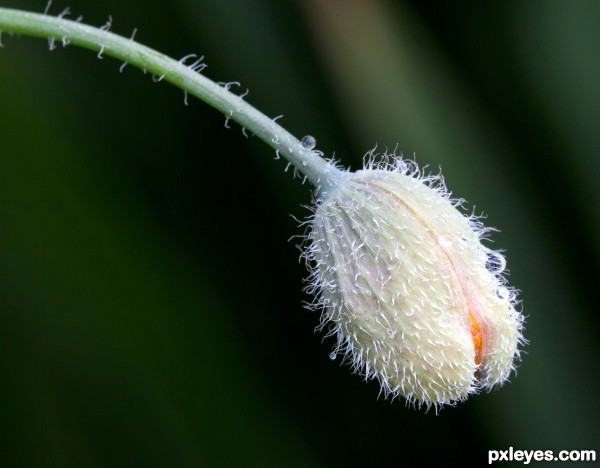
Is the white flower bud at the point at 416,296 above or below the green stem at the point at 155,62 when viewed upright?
below

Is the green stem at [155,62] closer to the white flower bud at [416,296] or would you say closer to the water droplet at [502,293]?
the white flower bud at [416,296]

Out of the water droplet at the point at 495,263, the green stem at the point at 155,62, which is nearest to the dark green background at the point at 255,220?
the water droplet at the point at 495,263

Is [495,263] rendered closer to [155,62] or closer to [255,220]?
[155,62]

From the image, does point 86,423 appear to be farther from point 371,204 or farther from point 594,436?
point 594,436

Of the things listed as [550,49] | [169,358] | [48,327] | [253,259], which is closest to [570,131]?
[550,49]

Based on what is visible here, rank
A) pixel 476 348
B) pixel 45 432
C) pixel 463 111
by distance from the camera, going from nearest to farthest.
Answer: pixel 476 348
pixel 45 432
pixel 463 111

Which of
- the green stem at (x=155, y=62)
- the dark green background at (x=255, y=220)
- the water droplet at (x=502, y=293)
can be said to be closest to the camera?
the green stem at (x=155, y=62)

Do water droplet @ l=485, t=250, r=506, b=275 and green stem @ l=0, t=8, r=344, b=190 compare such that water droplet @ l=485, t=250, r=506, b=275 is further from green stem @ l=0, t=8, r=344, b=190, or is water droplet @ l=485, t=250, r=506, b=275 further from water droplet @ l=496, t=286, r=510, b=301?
green stem @ l=0, t=8, r=344, b=190
